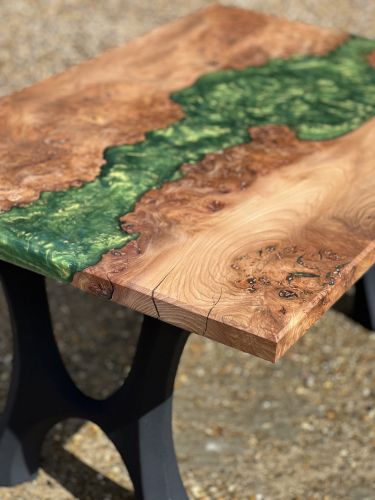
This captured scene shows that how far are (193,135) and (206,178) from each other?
249mm

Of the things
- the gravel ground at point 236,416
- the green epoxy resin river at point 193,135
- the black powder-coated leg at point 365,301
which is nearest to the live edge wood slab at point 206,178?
the green epoxy resin river at point 193,135

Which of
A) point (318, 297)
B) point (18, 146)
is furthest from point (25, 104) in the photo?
point (318, 297)

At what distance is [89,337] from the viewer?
3.13 m

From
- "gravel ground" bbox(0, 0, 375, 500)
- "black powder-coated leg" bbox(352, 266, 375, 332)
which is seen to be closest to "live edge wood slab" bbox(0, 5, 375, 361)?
"black powder-coated leg" bbox(352, 266, 375, 332)

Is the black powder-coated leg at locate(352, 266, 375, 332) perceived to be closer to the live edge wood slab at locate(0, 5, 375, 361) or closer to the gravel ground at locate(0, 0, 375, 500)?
the gravel ground at locate(0, 0, 375, 500)

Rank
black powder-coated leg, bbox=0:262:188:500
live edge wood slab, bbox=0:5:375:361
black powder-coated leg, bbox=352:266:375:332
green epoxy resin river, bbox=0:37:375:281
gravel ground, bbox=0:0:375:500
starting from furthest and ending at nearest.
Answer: black powder-coated leg, bbox=352:266:375:332
gravel ground, bbox=0:0:375:500
black powder-coated leg, bbox=0:262:188:500
green epoxy resin river, bbox=0:37:375:281
live edge wood slab, bbox=0:5:375:361

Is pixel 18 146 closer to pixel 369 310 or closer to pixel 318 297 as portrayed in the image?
pixel 318 297

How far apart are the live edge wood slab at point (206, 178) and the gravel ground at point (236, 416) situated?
869 millimetres

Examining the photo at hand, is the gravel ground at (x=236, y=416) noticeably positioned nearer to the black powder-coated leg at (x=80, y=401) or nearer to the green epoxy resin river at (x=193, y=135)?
the black powder-coated leg at (x=80, y=401)

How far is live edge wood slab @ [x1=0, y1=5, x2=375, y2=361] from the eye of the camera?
1679 mm

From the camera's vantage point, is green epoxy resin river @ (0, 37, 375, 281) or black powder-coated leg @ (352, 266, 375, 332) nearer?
green epoxy resin river @ (0, 37, 375, 281)

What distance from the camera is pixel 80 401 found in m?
2.24

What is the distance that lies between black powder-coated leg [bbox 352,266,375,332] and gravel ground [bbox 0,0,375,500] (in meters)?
0.04

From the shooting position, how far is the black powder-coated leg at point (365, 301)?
3104mm
